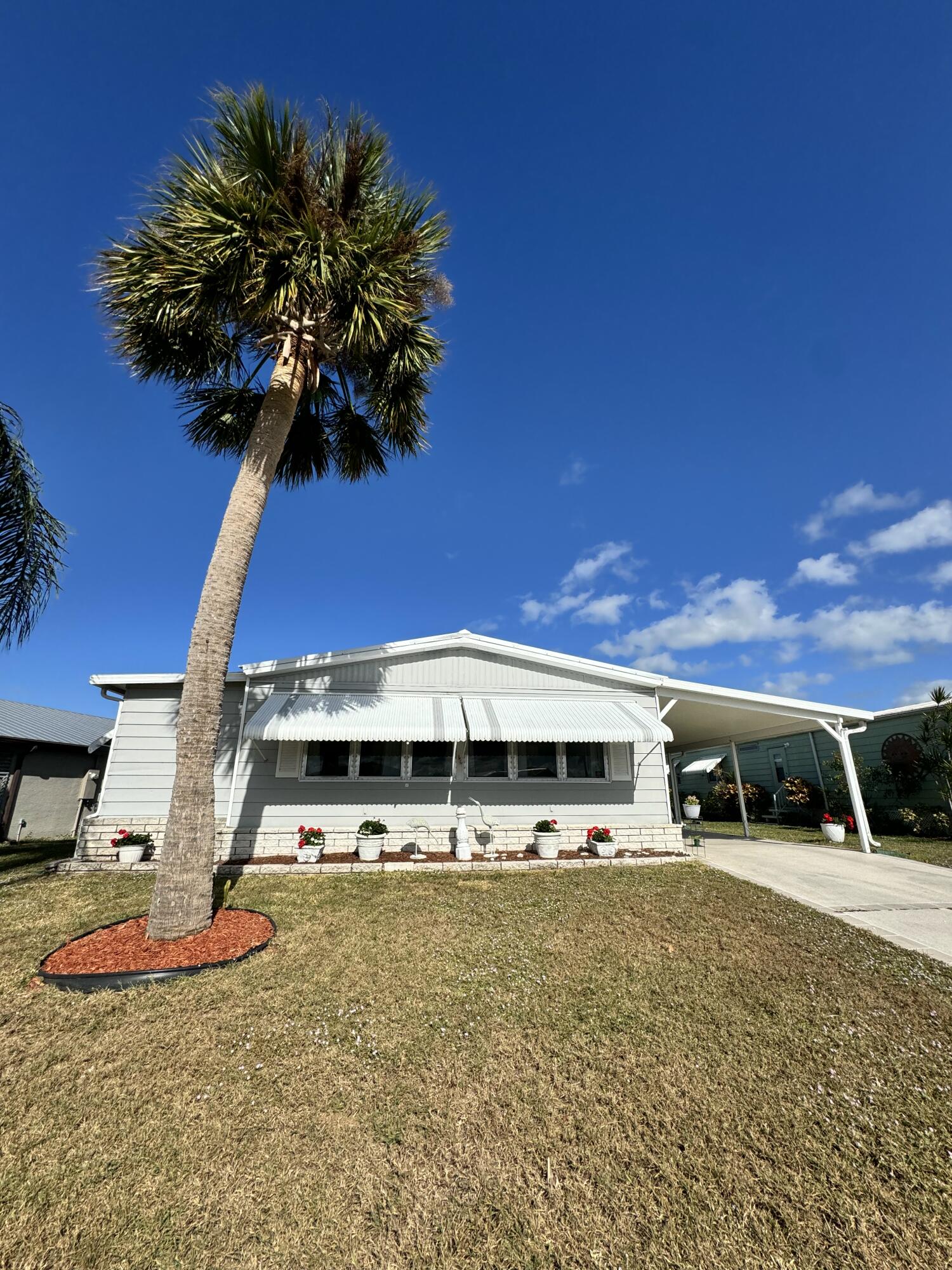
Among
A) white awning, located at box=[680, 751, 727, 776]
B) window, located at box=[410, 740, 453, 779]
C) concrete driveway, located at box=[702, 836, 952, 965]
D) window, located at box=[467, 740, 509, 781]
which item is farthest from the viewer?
white awning, located at box=[680, 751, 727, 776]

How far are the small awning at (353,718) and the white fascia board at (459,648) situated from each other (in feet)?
2.36

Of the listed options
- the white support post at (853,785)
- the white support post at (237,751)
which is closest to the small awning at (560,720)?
the white support post at (237,751)

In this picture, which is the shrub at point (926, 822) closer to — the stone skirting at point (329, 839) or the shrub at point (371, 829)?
the stone skirting at point (329, 839)

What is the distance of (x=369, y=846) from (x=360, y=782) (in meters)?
1.55

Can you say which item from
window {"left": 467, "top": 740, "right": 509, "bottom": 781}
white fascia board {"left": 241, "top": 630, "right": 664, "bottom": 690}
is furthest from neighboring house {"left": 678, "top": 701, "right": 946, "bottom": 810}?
window {"left": 467, "top": 740, "right": 509, "bottom": 781}

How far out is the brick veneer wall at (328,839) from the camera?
10570mm

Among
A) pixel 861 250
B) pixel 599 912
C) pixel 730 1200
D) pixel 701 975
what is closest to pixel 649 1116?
pixel 730 1200

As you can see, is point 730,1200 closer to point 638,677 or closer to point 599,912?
point 599,912

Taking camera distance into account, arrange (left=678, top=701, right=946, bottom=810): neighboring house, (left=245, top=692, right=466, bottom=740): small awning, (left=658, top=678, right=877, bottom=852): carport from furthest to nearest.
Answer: (left=678, top=701, right=946, bottom=810): neighboring house, (left=658, top=678, right=877, bottom=852): carport, (left=245, top=692, right=466, bottom=740): small awning

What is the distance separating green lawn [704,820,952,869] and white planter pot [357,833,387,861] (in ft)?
39.7

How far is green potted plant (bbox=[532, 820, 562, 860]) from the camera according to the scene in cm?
1106

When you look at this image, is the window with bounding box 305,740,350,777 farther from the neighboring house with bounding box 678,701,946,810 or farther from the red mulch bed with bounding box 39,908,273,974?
the neighboring house with bounding box 678,701,946,810

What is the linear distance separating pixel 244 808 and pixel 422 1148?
9262 millimetres

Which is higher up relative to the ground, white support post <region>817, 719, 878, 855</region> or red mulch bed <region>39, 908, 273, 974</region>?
white support post <region>817, 719, 878, 855</region>
